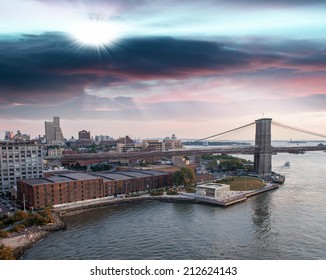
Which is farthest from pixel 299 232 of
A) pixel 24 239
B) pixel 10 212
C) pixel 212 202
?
pixel 10 212

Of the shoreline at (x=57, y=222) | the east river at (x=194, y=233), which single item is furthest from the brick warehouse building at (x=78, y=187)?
the east river at (x=194, y=233)

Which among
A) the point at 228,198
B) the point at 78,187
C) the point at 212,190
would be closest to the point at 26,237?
the point at 78,187

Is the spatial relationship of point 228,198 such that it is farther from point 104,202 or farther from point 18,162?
point 18,162

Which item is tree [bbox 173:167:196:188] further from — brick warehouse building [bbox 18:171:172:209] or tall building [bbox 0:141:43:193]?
tall building [bbox 0:141:43:193]

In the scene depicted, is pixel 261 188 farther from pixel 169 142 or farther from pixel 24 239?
pixel 169 142

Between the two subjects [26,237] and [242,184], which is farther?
[242,184]

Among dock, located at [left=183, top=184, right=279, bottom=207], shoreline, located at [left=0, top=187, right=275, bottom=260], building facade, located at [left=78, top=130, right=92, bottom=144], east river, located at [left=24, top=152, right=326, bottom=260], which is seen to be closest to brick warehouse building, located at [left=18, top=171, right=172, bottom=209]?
shoreline, located at [left=0, top=187, right=275, bottom=260]

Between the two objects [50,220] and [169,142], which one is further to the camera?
[169,142]
